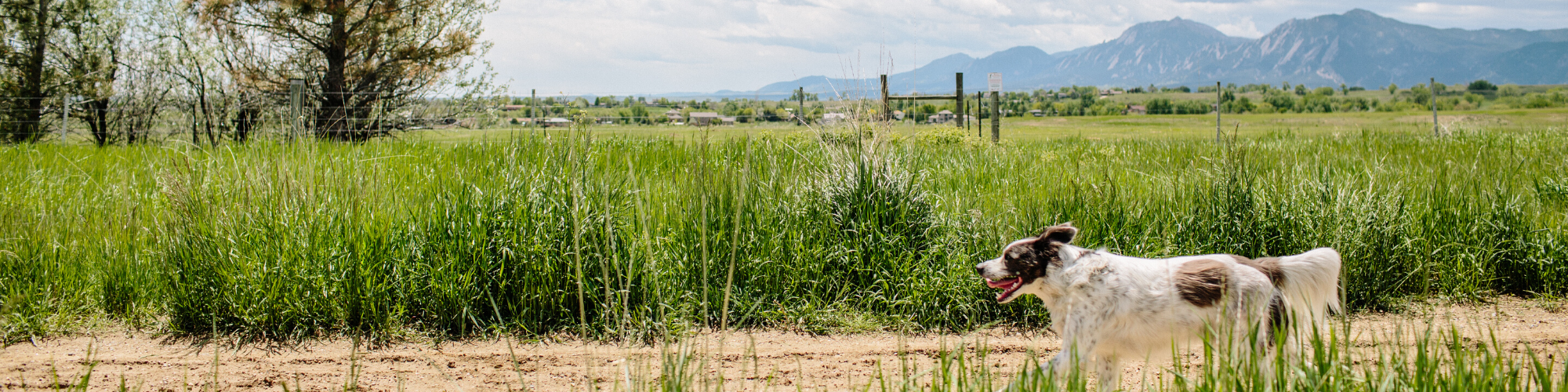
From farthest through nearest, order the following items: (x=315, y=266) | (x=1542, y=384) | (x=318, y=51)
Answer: (x=318, y=51), (x=315, y=266), (x=1542, y=384)


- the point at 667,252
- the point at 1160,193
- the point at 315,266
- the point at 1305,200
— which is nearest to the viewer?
the point at 315,266

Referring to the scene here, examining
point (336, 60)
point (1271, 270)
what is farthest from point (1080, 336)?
point (336, 60)

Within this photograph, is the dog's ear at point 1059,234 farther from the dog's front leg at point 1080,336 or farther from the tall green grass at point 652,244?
the tall green grass at point 652,244

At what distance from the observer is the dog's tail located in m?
2.62

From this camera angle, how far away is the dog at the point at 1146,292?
8.62 ft

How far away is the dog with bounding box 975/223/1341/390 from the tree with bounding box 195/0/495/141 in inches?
608

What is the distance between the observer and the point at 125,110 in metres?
17.0

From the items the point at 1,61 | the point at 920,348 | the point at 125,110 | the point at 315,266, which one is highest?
the point at 1,61

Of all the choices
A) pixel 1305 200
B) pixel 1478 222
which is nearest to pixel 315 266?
pixel 1305 200

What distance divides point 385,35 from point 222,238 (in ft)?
47.1

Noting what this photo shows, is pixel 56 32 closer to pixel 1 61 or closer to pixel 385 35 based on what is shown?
pixel 1 61

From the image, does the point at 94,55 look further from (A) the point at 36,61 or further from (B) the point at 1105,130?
(B) the point at 1105,130

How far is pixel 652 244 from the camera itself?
14.2 ft

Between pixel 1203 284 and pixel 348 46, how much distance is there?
17.6m
